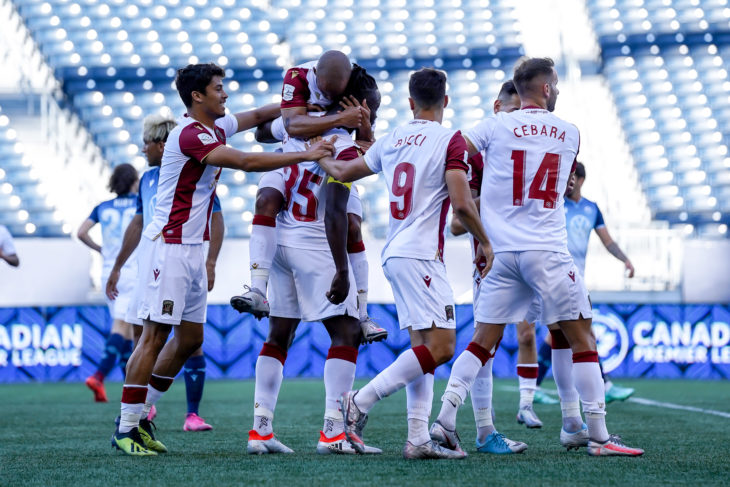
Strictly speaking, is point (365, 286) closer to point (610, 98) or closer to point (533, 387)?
point (533, 387)

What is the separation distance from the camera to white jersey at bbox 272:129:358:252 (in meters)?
5.06

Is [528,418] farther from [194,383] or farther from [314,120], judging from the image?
[314,120]

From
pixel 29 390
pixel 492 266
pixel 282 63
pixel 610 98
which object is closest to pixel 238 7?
pixel 282 63

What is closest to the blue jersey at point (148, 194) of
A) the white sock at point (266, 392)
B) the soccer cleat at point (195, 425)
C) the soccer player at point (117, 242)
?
the soccer cleat at point (195, 425)

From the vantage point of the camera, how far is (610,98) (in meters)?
20.6

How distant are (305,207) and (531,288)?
3.93ft

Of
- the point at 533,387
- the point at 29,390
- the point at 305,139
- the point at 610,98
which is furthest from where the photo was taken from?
the point at 610,98

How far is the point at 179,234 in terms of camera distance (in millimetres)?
4945

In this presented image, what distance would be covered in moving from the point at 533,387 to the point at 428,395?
227cm

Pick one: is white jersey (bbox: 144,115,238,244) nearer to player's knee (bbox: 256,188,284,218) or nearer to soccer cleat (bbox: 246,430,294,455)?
player's knee (bbox: 256,188,284,218)

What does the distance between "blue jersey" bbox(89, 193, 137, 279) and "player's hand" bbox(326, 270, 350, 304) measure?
4199mm

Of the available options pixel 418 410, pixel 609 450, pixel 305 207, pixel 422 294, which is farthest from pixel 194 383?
pixel 609 450

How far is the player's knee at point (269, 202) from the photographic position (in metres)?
5.04

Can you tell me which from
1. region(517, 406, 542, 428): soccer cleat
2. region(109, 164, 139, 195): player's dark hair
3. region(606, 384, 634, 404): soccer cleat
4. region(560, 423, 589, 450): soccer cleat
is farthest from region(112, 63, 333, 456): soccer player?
region(606, 384, 634, 404): soccer cleat
